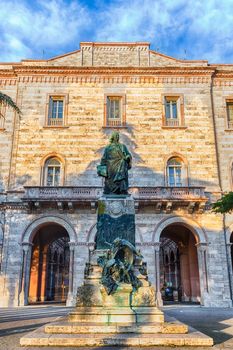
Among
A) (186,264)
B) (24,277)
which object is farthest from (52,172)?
(186,264)

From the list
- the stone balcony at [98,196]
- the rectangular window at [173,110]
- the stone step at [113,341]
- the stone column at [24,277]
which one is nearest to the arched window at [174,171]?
the stone balcony at [98,196]

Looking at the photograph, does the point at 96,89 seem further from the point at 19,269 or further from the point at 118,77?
the point at 19,269

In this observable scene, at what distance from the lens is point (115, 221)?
8438mm

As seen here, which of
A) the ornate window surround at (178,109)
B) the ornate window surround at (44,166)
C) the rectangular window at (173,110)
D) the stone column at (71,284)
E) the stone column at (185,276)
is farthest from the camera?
the stone column at (185,276)

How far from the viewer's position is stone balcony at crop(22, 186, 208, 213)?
62.0ft

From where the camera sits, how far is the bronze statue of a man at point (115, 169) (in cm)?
908

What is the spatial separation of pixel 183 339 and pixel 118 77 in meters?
19.6

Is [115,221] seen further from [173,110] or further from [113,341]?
[173,110]

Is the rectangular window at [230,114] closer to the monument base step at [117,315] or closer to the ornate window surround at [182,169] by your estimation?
the ornate window surround at [182,169]

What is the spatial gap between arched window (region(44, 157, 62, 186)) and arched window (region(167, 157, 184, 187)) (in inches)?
276

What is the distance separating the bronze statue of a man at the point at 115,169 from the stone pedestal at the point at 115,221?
1.63 ft

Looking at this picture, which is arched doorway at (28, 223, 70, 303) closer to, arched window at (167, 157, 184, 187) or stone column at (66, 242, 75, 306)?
stone column at (66, 242, 75, 306)

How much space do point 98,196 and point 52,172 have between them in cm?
391

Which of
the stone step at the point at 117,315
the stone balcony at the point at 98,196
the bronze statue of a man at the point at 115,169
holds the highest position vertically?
the stone balcony at the point at 98,196
